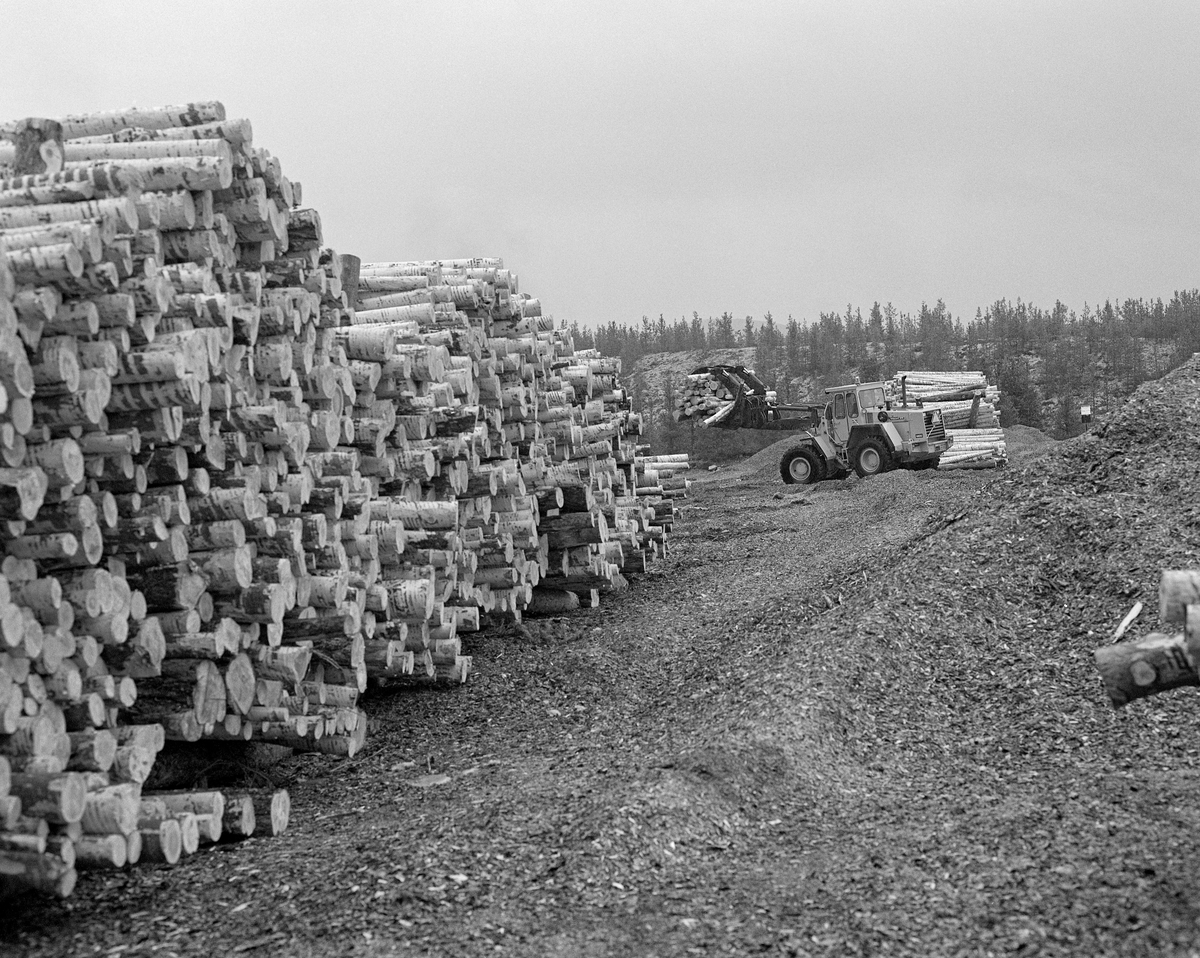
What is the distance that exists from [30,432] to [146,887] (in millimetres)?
1906

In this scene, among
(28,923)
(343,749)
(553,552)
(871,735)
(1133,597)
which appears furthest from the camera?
(553,552)

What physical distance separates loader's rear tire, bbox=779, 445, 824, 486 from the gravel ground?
15.2 metres

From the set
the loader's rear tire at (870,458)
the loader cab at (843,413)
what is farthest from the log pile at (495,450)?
the loader cab at (843,413)

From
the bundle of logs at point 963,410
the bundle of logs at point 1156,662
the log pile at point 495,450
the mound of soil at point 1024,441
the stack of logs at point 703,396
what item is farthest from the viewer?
the stack of logs at point 703,396

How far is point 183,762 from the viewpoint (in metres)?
6.13

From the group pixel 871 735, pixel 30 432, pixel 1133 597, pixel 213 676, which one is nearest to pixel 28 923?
pixel 213 676

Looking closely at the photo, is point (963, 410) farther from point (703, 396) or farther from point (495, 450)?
point (495, 450)

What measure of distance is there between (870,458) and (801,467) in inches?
69.4

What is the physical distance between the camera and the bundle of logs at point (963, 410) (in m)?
A: 26.2

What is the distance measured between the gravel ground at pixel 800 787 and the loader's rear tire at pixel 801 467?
1518 centimetres

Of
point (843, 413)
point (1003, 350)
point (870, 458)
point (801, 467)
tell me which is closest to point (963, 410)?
point (843, 413)

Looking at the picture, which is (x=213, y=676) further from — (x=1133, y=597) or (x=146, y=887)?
(x=1133, y=597)

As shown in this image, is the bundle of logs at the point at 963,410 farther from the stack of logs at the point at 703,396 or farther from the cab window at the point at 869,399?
the stack of logs at the point at 703,396

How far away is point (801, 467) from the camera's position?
25859 millimetres
